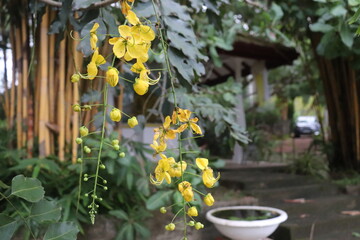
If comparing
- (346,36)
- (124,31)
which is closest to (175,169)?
(124,31)

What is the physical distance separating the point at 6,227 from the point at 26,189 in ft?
0.26

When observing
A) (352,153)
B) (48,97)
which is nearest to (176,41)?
(48,97)

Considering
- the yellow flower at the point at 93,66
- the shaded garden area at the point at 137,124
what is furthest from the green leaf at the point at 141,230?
the yellow flower at the point at 93,66

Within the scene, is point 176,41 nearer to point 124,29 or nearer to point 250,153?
point 124,29

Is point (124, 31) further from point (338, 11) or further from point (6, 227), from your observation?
point (338, 11)

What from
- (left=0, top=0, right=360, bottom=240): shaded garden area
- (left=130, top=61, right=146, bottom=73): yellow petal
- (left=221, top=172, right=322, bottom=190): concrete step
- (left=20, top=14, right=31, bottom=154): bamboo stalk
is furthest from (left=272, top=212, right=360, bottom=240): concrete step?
(left=130, top=61, right=146, bottom=73): yellow petal

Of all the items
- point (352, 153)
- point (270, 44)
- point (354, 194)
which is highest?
point (270, 44)

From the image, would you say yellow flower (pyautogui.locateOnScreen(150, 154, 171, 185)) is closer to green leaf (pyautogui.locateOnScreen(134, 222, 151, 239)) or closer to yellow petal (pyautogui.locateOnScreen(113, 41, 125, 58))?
yellow petal (pyautogui.locateOnScreen(113, 41, 125, 58))

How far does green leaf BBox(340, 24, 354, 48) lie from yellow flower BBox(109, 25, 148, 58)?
1979 millimetres

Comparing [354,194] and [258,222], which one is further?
[354,194]

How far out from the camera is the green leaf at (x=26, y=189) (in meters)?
0.72

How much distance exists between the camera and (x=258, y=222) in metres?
1.93

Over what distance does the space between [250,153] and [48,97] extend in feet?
14.1

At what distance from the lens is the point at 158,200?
68.2 inches
